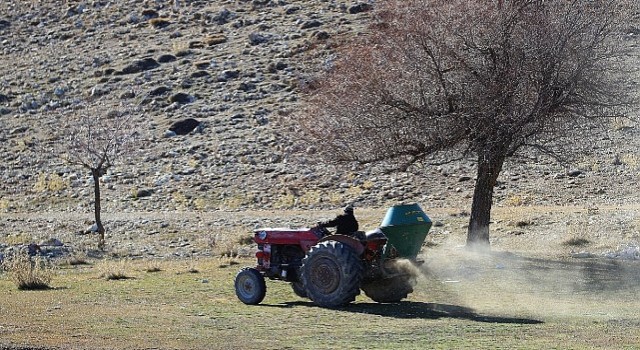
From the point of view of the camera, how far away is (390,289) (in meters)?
18.2

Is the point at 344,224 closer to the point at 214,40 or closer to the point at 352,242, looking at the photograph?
the point at 352,242

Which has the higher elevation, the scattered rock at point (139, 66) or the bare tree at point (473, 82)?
the scattered rock at point (139, 66)

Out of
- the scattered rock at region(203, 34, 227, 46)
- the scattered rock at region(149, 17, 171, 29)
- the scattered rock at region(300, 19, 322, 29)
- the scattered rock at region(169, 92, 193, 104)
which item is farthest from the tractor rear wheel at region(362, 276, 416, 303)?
the scattered rock at region(149, 17, 171, 29)

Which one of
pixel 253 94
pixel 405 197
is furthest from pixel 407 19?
pixel 253 94

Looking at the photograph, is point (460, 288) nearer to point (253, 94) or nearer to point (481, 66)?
point (481, 66)

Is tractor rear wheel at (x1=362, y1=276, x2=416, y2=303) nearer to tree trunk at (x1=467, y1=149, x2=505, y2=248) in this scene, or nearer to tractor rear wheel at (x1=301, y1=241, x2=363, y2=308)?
tractor rear wheel at (x1=301, y1=241, x2=363, y2=308)

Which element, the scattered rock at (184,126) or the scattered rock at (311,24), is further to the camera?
the scattered rock at (311,24)

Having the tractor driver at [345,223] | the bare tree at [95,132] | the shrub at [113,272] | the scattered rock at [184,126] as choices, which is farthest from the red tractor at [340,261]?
the scattered rock at [184,126]

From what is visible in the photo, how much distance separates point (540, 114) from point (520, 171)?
18531 millimetres

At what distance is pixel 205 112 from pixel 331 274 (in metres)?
37.0

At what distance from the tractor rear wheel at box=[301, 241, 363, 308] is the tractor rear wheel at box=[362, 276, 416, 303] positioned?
107 centimetres

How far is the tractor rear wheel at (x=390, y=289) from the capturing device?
59.3ft

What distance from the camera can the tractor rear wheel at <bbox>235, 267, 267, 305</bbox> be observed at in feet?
59.3

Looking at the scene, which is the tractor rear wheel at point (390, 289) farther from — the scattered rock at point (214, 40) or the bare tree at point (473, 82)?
the scattered rock at point (214, 40)
